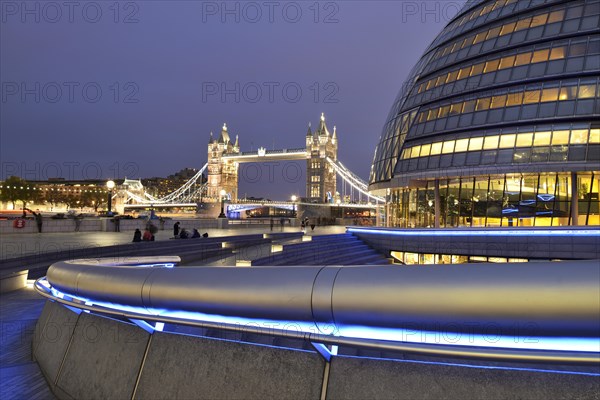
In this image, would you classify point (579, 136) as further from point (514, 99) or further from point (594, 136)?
point (514, 99)

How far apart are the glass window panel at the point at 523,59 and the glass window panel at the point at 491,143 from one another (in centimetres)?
541

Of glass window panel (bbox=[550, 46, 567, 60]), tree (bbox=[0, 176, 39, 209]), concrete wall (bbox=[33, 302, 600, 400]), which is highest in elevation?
glass window panel (bbox=[550, 46, 567, 60])

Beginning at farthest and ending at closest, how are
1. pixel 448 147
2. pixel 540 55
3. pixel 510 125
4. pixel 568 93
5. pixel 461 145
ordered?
pixel 448 147 < pixel 461 145 < pixel 540 55 < pixel 510 125 < pixel 568 93

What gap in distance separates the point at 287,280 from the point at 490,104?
32.0m

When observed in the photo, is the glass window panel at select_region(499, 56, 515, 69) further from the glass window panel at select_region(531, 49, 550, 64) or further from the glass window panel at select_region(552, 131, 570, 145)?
the glass window panel at select_region(552, 131, 570, 145)

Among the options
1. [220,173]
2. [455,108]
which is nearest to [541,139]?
[455,108]

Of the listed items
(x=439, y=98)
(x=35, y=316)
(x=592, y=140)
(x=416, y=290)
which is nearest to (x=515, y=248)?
(x=592, y=140)

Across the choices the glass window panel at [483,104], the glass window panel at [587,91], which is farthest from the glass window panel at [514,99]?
the glass window panel at [587,91]

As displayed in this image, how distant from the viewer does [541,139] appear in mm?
28297

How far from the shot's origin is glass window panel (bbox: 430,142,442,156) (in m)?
33.3

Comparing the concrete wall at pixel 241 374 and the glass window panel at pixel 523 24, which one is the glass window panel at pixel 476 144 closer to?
the glass window panel at pixel 523 24

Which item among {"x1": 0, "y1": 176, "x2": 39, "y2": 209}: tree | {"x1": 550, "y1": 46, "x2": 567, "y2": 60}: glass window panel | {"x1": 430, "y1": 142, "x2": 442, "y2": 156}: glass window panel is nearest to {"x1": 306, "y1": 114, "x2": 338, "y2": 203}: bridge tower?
{"x1": 0, "y1": 176, "x2": 39, "y2": 209}: tree

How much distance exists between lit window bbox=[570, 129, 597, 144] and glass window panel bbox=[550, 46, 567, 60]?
17.6 feet

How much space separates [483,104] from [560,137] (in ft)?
19.0
